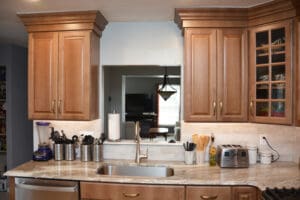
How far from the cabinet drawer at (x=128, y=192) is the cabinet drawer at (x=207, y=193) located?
0.07 meters

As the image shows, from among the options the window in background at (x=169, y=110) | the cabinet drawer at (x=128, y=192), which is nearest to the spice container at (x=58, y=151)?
the cabinet drawer at (x=128, y=192)

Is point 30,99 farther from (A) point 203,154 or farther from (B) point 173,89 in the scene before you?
(A) point 203,154

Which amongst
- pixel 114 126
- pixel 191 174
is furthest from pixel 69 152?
pixel 191 174

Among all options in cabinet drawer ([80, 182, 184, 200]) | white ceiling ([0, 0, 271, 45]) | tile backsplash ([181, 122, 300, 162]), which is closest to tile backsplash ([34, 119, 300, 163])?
tile backsplash ([181, 122, 300, 162])

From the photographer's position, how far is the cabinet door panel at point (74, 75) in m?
2.82

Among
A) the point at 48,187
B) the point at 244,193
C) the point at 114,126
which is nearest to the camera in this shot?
the point at 244,193

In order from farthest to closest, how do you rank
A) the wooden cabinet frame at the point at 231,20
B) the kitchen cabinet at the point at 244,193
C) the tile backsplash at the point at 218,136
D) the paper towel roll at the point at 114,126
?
1. the paper towel roll at the point at 114,126
2. the tile backsplash at the point at 218,136
3. the wooden cabinet frame at the point at 231,20
4. the kitchen cabinet at the point at 244,193

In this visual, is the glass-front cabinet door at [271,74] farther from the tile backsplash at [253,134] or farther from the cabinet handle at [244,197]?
the cabinet handle at [244,197]

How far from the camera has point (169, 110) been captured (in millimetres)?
3215

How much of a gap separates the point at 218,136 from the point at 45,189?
1.74 meters

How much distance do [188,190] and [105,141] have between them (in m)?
1.18

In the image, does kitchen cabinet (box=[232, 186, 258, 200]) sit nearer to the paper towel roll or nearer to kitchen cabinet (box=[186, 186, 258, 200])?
kitchen cabinet (box=[186, 186, 258, 200])

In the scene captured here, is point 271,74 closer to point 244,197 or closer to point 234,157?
point 234,157

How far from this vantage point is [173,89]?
318 centimetres
